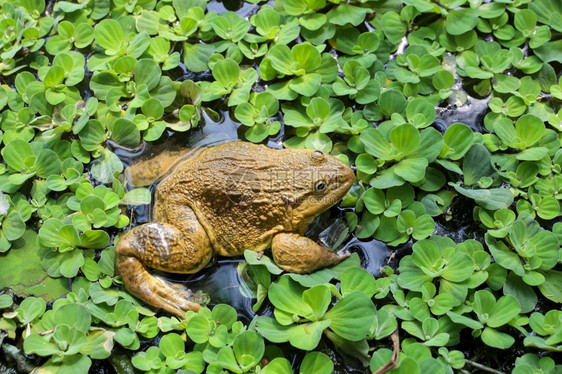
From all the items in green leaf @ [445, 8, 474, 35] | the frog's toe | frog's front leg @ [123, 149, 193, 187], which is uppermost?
green leaf @ [445, 8, 474, 35]

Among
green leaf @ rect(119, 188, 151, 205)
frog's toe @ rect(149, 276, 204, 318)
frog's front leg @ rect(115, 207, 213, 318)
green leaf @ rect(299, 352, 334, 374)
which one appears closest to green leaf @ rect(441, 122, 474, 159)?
green leaf @ rect(299, 352, 334, 374)

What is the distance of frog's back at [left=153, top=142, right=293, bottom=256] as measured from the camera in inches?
149

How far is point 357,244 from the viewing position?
3.96m

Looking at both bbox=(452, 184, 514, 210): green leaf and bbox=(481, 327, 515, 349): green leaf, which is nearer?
bbox=(481, 327, 515, 349): green leaf

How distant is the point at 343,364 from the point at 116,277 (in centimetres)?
169

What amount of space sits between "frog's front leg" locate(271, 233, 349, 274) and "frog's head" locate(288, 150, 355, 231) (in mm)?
190

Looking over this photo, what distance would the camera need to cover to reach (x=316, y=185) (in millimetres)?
3797

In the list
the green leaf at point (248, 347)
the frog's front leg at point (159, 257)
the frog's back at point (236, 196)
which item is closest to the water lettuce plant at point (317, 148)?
the green leaf at point (248, 347)

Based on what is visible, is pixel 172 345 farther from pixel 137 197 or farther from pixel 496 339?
pixel 496 339

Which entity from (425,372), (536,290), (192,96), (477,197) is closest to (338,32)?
(192,96)

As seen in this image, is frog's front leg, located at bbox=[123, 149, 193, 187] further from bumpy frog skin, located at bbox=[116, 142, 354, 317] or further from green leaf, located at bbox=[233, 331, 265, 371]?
green leaf, located at bbox=[233, 331, 265, 371]

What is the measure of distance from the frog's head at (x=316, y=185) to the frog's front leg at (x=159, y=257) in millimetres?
725

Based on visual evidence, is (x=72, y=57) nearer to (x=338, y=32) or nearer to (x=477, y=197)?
(x=338, y=32)

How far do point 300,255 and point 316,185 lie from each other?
1.67 feet
